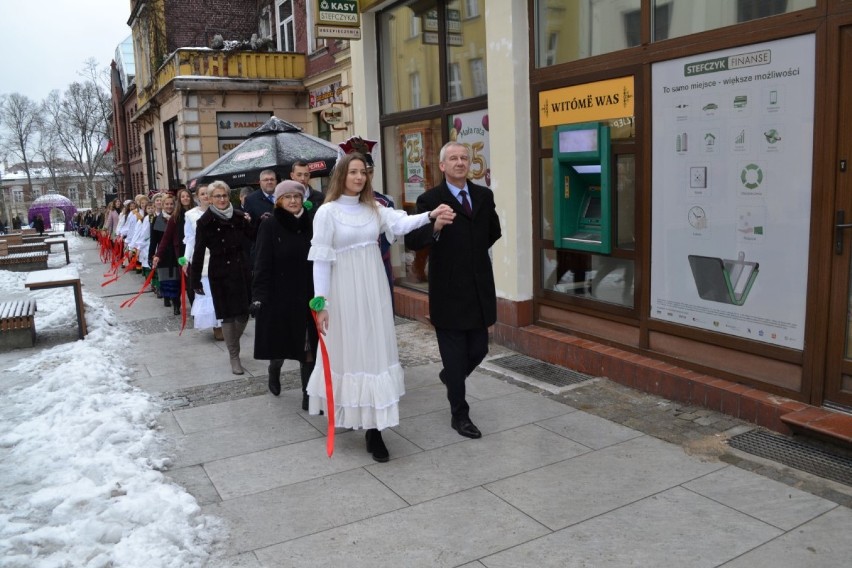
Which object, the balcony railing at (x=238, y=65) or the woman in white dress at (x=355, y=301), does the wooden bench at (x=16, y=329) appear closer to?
the woman in white dress at (x=355, y=301)

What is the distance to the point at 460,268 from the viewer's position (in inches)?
191

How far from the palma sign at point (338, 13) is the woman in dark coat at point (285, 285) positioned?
190 inches

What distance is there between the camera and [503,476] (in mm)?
4316

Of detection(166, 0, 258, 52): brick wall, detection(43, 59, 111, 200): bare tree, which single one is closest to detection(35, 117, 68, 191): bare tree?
detection(43, 59, 111, 200): bare tree

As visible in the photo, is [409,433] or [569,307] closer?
[409,433]

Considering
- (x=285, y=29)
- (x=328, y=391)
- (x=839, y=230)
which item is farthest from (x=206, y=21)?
(x=839, y=230)

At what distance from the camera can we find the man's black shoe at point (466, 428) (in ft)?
16.3

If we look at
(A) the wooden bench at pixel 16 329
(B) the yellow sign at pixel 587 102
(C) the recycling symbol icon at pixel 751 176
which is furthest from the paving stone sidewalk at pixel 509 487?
(A) the wooden bench at pixel 16 329

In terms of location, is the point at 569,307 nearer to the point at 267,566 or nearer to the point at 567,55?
the point at 567,55

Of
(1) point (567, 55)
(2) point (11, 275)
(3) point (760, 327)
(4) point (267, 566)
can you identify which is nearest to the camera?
(4) point (267, 566)

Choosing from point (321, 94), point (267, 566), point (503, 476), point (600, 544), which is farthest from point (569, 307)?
point (321, 94)

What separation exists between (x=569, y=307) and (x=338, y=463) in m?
3.07

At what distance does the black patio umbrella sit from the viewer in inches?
326

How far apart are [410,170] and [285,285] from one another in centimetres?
463
